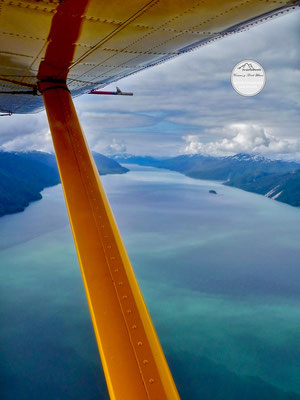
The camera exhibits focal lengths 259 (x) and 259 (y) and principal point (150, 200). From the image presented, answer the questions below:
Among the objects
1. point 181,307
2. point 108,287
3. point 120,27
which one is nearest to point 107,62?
point 120,27

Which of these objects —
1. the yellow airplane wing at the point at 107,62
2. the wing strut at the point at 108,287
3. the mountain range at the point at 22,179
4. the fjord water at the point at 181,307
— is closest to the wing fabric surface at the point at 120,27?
the yellow airplane wing at the point at 107,62

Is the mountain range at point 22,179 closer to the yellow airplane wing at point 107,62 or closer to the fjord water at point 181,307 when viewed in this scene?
the fjord water at point 181,307

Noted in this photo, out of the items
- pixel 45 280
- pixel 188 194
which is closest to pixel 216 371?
pixel 45 280

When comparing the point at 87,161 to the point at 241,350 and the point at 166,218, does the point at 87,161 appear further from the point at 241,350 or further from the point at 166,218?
the point at 166,218

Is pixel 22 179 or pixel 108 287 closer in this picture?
pixel 108 287

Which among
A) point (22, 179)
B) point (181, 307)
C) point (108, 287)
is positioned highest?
point (22, 179)

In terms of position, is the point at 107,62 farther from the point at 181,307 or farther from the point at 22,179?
the point at 22,179

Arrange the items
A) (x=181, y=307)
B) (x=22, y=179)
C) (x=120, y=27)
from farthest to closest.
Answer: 1. (x=22, y=179)
2. (x=181, y=307)
3. (x=120, y=27)
